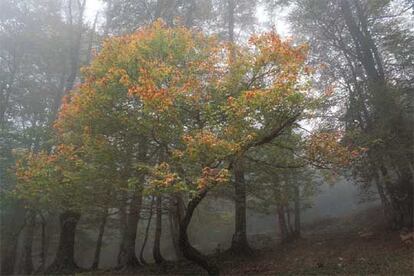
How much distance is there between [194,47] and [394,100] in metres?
6.59

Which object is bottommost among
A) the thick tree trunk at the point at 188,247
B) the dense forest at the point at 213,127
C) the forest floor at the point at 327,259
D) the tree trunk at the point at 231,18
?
the forest floor at the point at 327,259

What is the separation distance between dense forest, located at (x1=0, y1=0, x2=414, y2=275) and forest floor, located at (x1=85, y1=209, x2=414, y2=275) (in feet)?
0.28

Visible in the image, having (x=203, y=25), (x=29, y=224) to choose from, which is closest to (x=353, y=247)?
(x=203, y=25)

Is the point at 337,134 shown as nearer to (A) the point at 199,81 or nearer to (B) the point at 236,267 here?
(A) the point at 199,81

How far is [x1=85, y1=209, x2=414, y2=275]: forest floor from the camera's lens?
1134 centimetres

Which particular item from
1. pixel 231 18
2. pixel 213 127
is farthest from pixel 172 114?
pixel 231 18

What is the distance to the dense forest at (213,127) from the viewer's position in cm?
888

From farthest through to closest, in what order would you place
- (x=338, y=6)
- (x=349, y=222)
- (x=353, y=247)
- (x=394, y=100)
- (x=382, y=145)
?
(x=349, y=222)
(x=338, y=6)
(x=353, y=247)
(x=394, y=100)
(x=382, y=145)

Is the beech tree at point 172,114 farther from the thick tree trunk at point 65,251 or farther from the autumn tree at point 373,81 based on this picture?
the thick tree trunk at point 65,251

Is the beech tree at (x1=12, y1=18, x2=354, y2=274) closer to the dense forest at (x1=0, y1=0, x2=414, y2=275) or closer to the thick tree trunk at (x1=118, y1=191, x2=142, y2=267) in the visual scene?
the dense forest at (x1=0, y1=0, x2=414, y2=275)

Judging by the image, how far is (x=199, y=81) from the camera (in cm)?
973

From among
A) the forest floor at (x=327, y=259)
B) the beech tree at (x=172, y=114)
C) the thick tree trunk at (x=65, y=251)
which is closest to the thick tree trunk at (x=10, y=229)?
the thick tree trunk at (x=65, y=251)

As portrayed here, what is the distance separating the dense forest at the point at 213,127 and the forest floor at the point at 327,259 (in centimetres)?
8

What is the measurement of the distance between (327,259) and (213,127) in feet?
23.0
